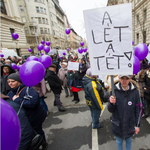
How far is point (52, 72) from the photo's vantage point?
3570 mm

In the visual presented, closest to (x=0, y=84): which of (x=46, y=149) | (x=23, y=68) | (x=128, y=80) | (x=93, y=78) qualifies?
(x=23, y=68)

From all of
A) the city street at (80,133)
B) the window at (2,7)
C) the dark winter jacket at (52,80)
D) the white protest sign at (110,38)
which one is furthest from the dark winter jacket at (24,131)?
the window at (2,7)

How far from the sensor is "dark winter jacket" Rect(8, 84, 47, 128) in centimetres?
189

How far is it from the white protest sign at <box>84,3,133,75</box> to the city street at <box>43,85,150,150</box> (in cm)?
194

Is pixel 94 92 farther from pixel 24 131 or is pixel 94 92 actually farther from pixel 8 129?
pixel 8 129

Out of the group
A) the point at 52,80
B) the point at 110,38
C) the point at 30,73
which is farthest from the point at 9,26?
the point at 110,38

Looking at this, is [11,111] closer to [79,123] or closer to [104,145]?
[104,145]

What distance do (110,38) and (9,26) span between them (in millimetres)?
26385

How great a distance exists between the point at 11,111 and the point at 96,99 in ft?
6.66

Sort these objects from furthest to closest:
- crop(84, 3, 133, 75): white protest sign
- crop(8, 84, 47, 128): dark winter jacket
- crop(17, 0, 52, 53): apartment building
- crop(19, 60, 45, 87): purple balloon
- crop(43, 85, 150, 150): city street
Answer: crop(17, 0, 52, 53): apartment building, crop(43, 85, 150, 150): city street, crop(19, 60, 45, 87): purple balloon, crop(8, 84, 47, 128): dark winter jacket, crop(84, 3, 133, 75): white protest sign

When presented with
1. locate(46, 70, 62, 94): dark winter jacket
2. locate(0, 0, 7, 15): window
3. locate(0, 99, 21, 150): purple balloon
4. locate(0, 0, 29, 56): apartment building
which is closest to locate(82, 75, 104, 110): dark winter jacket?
locate(46, 70, 62, 94): dark winter jacket

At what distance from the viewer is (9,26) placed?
69.8 ft

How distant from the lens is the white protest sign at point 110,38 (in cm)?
112

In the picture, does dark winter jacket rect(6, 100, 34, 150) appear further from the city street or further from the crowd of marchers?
the city street
